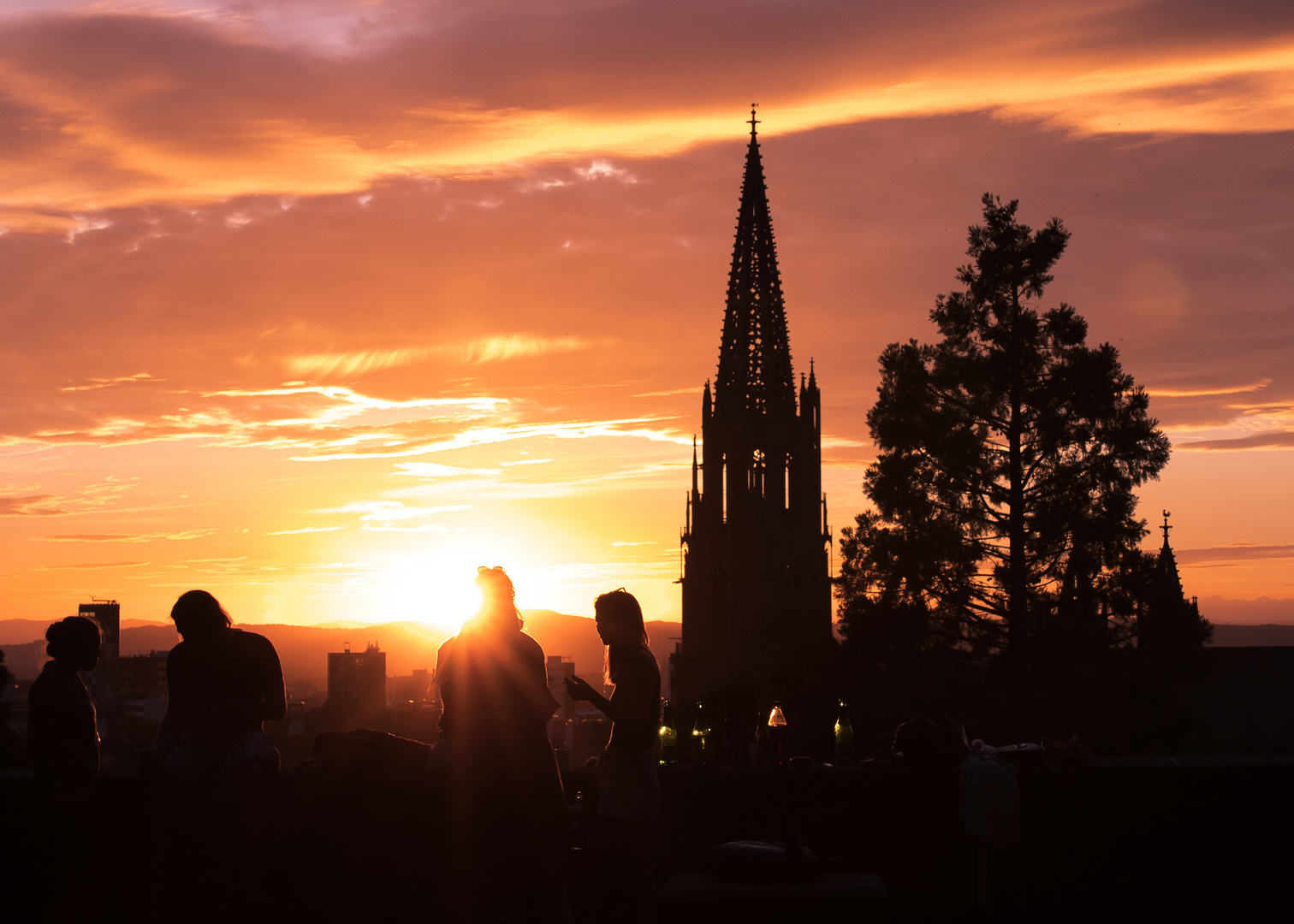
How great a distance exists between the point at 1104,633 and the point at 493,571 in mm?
24132

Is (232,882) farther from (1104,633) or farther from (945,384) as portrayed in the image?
(945,384)

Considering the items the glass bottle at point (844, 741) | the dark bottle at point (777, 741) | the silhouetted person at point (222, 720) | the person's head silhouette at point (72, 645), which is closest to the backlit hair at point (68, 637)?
the person's head silhouette at point (72, 645)

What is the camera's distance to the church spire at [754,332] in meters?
73.1

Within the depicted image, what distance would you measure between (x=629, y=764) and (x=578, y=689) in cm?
51

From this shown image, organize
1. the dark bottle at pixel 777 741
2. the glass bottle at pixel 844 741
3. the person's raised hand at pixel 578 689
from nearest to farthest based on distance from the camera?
the person's raised hand at pixel 578 689 < the dark bottle at pixel 777 741 < the glass bottle at pixel 844 741

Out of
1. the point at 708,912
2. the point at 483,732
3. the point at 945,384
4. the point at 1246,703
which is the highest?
the point at 945,384

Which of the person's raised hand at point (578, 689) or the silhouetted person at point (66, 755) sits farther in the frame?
the silhouetted person at point (66, 755)

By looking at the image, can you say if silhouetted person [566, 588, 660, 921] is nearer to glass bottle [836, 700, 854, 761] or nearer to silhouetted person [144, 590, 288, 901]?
silhouetted person [144, 590, 288, 901]

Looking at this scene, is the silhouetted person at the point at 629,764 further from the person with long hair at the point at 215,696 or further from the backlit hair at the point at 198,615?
the backlit hair at the point at 198,615

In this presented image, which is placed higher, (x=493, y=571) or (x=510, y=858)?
(x=493, y=571)

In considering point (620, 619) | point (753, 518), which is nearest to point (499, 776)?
point (620, 619)

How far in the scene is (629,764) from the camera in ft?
24.2

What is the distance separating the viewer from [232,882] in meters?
7.57

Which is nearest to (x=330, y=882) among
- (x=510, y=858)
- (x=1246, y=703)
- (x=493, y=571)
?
(x=510, y=858)
